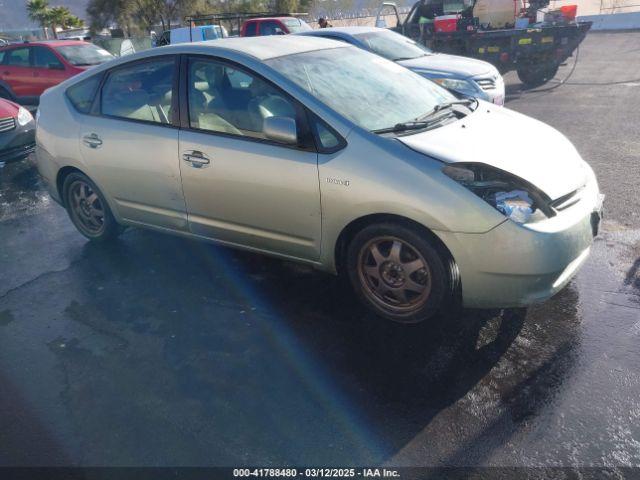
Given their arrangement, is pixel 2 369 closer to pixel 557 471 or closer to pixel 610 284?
pixel 557 471

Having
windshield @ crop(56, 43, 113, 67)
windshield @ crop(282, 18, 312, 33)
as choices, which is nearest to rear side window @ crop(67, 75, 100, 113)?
windshield @ crop(56, 43, 113, 67)

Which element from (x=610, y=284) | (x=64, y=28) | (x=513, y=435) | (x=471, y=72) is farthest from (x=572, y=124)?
(x=64, y=28)

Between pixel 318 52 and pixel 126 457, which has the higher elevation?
pixel 318 52

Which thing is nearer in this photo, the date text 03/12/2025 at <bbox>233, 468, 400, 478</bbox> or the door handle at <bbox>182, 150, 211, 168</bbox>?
the date text 03/12/2025 at <bbox>233, 468, 400, 478</bbox>

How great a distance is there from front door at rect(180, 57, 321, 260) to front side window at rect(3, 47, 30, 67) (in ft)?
33.6

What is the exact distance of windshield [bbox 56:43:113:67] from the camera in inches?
473

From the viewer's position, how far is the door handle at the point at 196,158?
3.83 meters

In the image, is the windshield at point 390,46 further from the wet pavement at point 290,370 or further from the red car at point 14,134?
the wet pavement at point 290,370

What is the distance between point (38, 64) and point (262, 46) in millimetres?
10147

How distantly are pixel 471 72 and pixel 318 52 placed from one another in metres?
4.83

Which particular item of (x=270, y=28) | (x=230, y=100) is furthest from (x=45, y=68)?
(x=230, y=100)

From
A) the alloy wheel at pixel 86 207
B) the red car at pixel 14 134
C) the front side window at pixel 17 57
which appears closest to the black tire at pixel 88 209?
the alloy wheel at pixel 86 207

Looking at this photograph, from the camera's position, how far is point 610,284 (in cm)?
382

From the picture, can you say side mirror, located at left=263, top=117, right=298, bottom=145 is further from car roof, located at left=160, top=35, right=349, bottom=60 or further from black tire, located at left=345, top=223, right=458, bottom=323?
black tire, located at left=345, top=223, right=458, bottom=323
